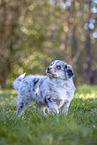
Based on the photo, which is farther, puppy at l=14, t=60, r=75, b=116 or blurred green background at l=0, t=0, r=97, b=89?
blurred green background at l=0, t=0, r=97, b=89

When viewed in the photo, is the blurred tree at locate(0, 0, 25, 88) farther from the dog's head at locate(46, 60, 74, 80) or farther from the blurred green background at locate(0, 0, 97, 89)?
the dog's head at locate(46, 60, 74, 80)

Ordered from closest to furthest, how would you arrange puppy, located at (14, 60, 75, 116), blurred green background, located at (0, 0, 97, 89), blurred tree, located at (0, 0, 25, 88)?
puppy, located at (14, 60, 75, 116) < blurred green background, located at (0, 0, 97, 89) < blurred tree, located at (0, 0, 25, 88)

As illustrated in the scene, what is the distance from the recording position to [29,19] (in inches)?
713

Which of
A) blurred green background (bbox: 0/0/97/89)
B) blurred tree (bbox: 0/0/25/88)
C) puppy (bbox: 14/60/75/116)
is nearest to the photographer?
puppy (bbox: 14/60/75/116)

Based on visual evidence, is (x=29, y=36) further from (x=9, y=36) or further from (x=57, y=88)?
(x=57, y=88)

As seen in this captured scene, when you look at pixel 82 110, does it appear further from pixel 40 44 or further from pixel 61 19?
pixel 40 44

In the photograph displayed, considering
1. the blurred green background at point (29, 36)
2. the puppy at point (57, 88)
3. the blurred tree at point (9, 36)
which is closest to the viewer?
the puppy at point (57, 88)

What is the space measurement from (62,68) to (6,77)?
1358 cm

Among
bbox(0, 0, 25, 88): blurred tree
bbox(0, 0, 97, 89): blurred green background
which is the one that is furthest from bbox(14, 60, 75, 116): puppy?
bbox(0, 0, 25, 88): blurred tree

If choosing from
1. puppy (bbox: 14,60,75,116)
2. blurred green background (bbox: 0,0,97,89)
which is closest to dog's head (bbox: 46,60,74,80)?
puppy (bbox: 14,60,75,116)

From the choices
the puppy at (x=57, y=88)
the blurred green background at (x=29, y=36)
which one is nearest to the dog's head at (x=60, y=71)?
the puppy at (x=57, y=88)

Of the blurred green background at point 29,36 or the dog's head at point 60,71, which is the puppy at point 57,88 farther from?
the blurred green background at point 29,36

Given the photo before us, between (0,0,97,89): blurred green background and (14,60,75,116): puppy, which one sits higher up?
(0,0,97,89): blurred green background

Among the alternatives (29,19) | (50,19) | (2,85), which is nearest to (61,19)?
(50,19)
